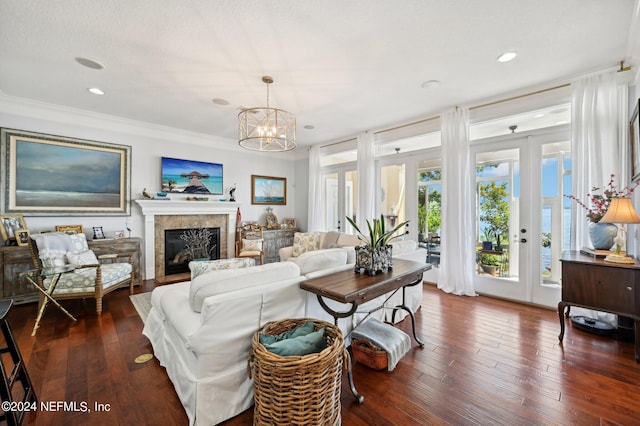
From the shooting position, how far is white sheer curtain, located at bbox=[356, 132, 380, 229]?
5.19m

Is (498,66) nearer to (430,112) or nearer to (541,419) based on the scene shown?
(430,112)

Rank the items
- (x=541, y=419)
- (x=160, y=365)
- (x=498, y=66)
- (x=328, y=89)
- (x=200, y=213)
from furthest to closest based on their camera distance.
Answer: (x=200, y=213), (x=328, y=89), (x=498, y=66), (x=160, y=365), (x=541, y=419)

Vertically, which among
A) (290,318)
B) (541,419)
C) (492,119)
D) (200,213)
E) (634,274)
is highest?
(492,119)

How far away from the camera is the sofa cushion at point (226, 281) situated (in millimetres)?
1712

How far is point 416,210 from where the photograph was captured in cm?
470

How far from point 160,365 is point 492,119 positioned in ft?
15.6

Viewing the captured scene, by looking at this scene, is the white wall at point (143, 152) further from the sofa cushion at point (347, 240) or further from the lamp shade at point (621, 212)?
the lamp shade at point (621, 212)

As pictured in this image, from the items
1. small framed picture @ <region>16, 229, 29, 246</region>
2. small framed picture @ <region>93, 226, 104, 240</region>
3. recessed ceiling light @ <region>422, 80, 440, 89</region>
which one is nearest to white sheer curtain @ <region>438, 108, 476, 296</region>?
recessed ceiling light @ <region>422, 80, 440, 89</region>

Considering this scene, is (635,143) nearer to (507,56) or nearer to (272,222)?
(507,56)

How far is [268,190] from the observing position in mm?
6559

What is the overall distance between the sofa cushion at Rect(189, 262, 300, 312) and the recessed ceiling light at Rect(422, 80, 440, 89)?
2890 millimetres

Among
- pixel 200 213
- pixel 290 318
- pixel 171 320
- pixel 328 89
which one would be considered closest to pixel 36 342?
pixel 171 320

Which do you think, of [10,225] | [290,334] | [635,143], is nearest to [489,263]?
[635,143]

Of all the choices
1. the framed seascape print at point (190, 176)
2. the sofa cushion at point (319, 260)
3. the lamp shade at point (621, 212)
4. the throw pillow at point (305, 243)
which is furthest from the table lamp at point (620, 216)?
the framed seascape print at point (190, 176)
